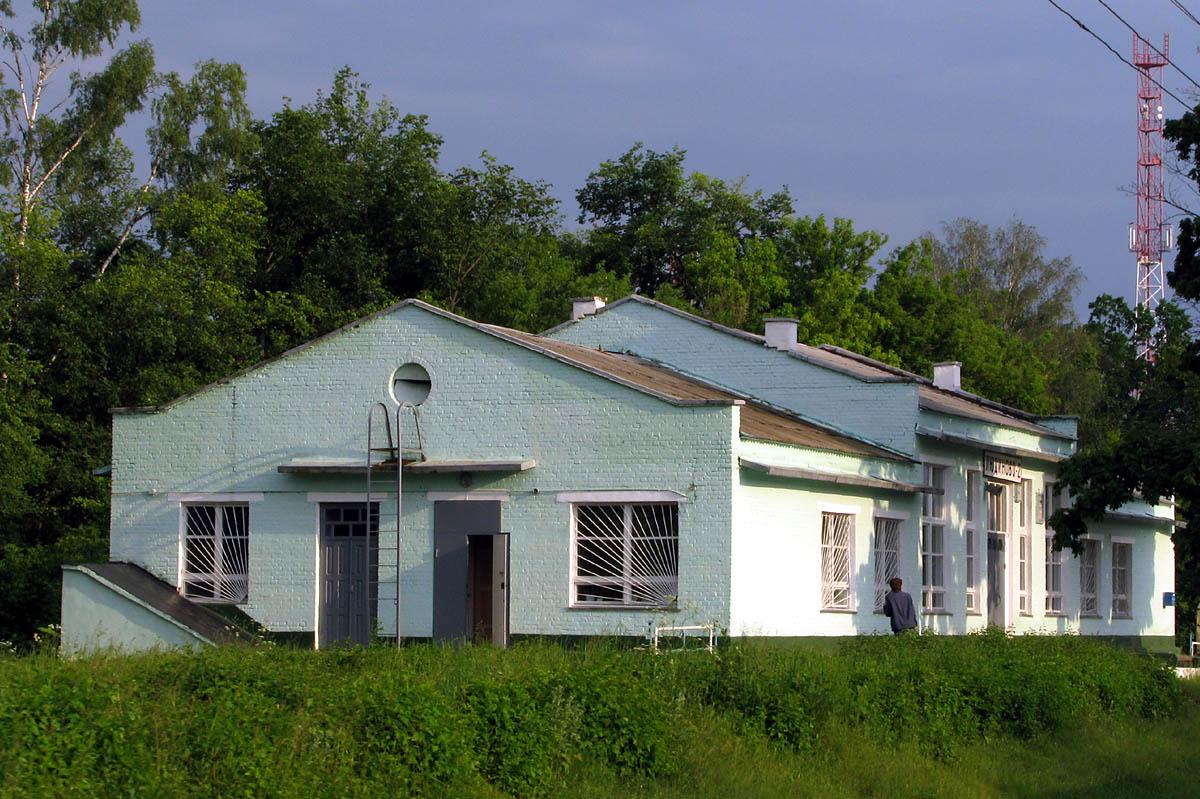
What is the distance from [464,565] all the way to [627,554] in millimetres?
2510

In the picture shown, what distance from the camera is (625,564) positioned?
78.8 feet

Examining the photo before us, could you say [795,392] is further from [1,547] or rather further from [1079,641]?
[1,547]

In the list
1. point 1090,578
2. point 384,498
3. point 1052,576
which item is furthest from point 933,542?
point 384,498

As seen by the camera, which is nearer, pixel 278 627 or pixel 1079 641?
pixel 1079 641

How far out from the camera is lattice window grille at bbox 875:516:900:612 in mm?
27953

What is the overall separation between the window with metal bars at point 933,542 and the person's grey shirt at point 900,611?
5.03m

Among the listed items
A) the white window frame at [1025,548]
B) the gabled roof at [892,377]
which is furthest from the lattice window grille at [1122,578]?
the white window frame at [1025,548]

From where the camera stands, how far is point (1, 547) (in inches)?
1425

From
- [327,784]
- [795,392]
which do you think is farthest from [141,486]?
[327,784]

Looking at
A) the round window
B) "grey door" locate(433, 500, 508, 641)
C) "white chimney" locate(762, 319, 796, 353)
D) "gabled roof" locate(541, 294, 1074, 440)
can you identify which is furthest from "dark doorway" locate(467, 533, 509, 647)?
"white chimney" locate(762, 319, 796, 353)

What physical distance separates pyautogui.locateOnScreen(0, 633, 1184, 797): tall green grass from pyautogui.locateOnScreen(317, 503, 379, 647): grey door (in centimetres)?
852

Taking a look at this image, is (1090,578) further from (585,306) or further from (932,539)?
(585,306)

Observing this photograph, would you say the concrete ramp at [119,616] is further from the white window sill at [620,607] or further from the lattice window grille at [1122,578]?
the lattice window grille at [1122,578]

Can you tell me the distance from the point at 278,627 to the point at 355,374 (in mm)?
4055
